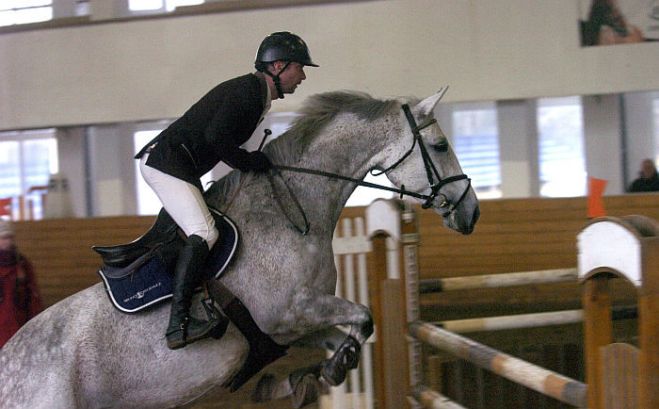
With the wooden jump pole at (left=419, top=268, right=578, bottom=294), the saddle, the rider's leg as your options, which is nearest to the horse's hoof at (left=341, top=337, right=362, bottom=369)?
the saddle

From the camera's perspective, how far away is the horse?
356cm

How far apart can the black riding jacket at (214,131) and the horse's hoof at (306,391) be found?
979 millimetres

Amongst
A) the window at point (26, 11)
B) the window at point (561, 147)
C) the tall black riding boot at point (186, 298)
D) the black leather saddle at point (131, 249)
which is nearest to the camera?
the tall black riding boot at point (186, 298)

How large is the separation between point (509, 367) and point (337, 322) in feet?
2.84

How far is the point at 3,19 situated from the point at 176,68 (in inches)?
113

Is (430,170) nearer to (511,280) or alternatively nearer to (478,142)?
(511,280)

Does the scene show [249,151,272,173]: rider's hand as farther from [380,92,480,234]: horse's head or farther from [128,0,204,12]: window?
[128,0,204,12]: window

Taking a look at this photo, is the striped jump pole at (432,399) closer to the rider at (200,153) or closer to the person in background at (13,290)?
the rider at (200,153)

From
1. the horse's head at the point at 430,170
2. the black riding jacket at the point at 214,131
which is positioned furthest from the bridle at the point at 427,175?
the black riding jacket at the point at 214,131

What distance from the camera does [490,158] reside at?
39.1 feet

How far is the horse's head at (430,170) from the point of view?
3.72 metres

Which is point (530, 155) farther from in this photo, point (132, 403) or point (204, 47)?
point (132, 403)

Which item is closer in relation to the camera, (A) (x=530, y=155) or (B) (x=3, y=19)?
(A) (x=530, y=155)

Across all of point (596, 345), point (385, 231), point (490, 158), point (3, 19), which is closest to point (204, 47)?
point (3, 19)
